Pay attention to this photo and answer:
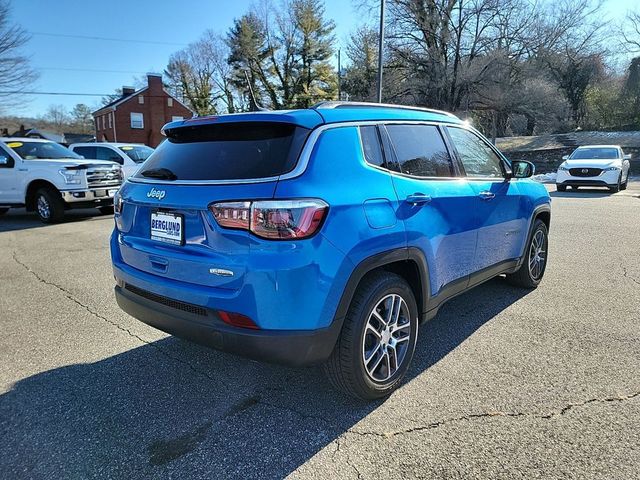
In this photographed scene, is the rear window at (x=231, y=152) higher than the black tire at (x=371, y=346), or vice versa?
the rear window at (x=231, y=152)

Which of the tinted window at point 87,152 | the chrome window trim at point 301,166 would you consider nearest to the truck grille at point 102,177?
the tinted window at point 87,152

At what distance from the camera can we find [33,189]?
33.4 feet

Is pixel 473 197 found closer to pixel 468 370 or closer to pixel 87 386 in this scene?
pixel 468 370

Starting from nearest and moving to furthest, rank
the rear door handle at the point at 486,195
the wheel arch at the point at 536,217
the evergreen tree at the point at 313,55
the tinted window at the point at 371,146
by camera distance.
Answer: the tinted window at the point at 371,146 < the rear door handle at the point at 486,195 < the wheel arch at the point at 536,217 < the evergreen tree at the point at 313,55

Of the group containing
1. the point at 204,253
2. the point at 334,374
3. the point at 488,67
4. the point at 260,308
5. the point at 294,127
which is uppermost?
the point at 488,67

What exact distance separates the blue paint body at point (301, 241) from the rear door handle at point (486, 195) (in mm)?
494

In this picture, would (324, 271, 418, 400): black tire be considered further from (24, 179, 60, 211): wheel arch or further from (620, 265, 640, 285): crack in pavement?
(24, 179, 60, 211): wheel arch

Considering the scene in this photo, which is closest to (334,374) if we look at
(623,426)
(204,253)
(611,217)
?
(204,253)

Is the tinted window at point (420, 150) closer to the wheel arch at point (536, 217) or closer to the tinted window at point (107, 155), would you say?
the wheel arch at point (536, 217)

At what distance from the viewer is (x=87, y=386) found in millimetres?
3033

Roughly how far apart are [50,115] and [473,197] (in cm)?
7684

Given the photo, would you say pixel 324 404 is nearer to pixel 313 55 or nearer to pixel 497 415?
pixel 497 415

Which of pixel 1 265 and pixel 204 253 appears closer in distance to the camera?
pixel 204 253

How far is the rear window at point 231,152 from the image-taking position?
2469 millimetres
